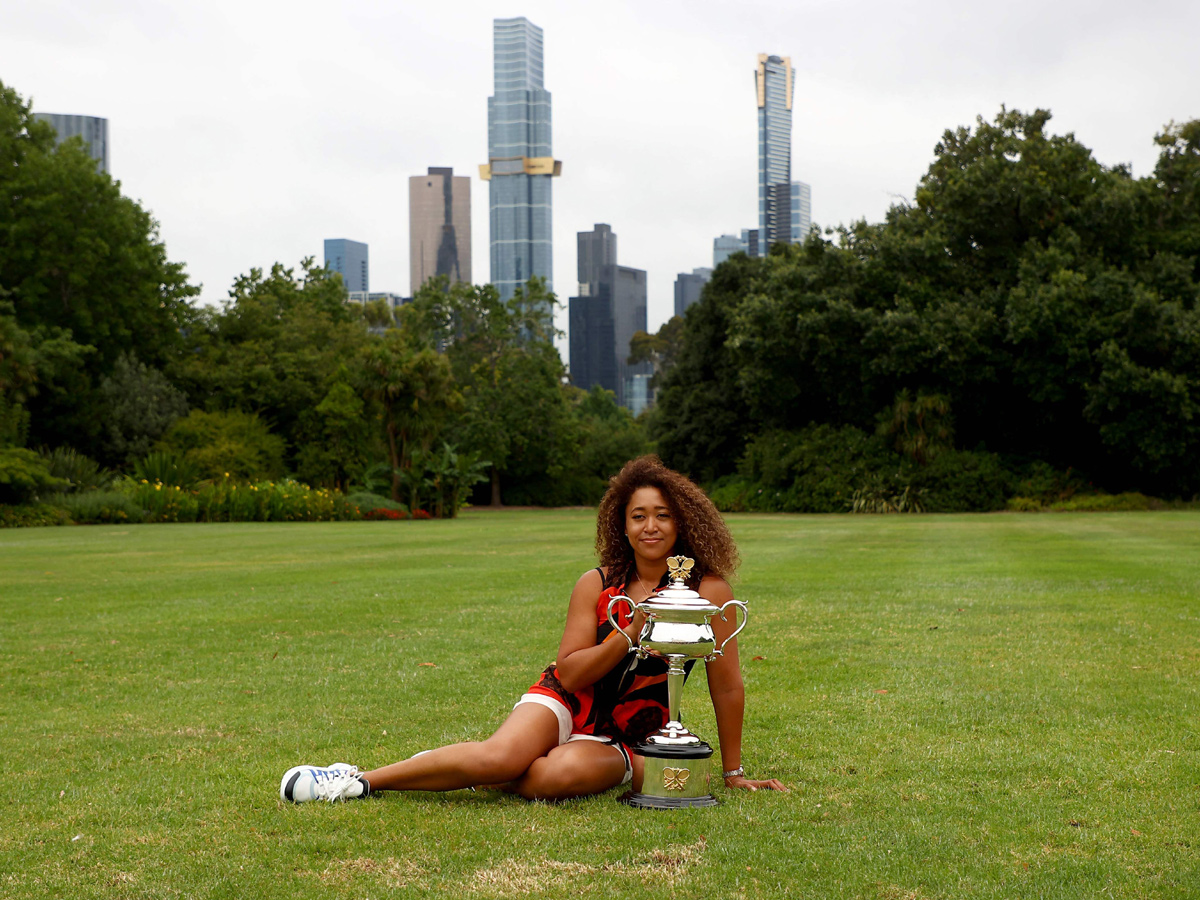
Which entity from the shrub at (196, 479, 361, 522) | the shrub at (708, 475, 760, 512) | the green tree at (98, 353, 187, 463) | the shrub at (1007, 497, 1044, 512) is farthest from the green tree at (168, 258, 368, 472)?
the shrub at (1007, 497, 1044, 512)

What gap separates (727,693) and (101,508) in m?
29.0

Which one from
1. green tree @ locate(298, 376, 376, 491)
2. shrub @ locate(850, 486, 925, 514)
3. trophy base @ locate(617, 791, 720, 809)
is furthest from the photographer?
green tree @ locate(298, 376, 376, 491)

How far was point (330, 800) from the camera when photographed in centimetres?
431

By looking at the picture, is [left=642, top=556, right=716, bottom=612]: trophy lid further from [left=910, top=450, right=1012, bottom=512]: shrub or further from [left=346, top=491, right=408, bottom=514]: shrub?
[left=910, top=450, right=1012, bottom=512]: shrub

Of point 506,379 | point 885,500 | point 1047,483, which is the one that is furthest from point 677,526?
point 506,379

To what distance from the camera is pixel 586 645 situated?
15.1 feet

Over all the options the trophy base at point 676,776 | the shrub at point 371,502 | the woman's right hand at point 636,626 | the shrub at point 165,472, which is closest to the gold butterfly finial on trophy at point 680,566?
the woman's right hand at point 636,626

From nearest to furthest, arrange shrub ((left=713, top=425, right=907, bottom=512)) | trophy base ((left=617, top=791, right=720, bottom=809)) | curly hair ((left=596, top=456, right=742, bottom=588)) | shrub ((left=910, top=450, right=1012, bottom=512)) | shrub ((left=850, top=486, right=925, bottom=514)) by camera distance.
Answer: trophy base ((left=617, top=791, right=720, bottom=809)), curly hair ((left=596, top=456, right=742, bottom=588)), shrub ((left=910, top=450, right=1012, bottom=512)), shrub ((left=850, top=486, right=925, bottom=514)), shrub ((left=713, top=425, right=907, bottom=512))

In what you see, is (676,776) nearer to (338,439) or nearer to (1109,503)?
(1109,503)

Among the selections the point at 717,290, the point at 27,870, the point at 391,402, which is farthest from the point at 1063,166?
the point at 27,870

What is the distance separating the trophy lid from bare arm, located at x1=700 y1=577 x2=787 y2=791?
34 centimetres

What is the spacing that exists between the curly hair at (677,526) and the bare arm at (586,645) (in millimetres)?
143

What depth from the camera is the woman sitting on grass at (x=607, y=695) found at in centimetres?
439

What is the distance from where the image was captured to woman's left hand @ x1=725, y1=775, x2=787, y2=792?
456 centimetres
